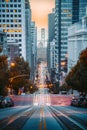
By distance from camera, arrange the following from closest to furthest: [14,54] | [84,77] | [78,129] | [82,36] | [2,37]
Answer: [78,129] → [84,77] → [2,37] → [14,54] → [82,36]

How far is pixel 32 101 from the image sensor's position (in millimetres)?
93500

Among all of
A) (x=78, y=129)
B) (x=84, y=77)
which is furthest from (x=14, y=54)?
(x=78, y=129)

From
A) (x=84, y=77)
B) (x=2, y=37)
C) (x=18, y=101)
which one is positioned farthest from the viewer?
(x=2, y=37)

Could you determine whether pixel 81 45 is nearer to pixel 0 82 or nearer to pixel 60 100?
pixel 60 100

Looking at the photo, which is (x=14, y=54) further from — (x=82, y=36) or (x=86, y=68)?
(x=86, y=68)

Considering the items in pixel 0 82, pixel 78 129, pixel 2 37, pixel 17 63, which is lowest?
pixel 78 129

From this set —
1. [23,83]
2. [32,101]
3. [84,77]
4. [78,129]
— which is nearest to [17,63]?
[23,83]

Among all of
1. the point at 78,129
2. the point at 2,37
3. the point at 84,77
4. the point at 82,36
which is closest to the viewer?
the point at 78,129

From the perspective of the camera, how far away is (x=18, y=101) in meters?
90.0

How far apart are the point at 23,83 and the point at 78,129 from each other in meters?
93.4

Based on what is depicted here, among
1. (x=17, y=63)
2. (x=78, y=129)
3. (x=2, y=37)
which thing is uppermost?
(x=2, y=37)

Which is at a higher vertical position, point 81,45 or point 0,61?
point 81,45

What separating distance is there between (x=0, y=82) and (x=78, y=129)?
4179 centimetres

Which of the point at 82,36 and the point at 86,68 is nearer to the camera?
the point at 86,68
